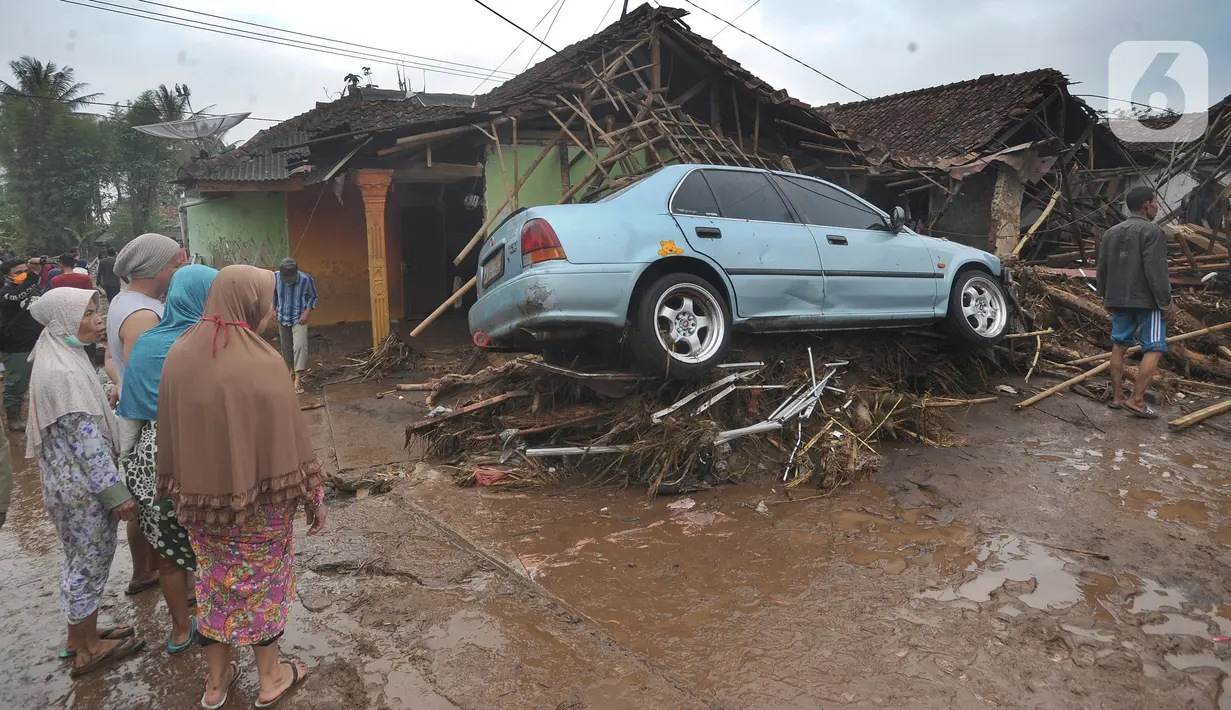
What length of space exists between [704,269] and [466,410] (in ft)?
6.38

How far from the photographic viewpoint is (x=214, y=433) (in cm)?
234

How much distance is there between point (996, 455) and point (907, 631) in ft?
8.48

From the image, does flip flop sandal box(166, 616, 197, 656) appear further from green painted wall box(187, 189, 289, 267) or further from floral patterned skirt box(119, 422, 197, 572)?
green painted wall box(187, 189, 289, 267)

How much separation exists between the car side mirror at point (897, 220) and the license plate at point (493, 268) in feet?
10.4

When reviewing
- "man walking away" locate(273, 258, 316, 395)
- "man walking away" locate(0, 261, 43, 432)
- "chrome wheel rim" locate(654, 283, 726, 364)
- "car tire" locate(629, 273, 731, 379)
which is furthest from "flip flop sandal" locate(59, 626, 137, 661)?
"man walking away" locate(273, 258, 316, 395)

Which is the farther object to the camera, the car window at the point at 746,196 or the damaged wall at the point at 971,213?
the damaged wall at the point at 971,213

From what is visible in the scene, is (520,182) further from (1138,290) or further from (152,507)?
(152,507)

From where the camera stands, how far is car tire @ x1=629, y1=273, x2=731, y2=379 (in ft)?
14.4

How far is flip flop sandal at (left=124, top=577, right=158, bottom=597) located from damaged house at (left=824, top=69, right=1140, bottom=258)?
393 inches

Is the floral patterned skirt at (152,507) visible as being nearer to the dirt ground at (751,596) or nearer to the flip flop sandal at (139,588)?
the dirt ground at (751,596)

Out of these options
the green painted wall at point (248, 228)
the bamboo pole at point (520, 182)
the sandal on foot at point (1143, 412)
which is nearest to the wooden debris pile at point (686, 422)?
the sandal on foot at point (1143, 412)

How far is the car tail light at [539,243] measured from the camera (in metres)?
4.29

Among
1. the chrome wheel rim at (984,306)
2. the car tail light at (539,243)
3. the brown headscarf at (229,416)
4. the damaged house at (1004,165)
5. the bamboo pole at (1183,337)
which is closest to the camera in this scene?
the brown headscarf at (229,416)

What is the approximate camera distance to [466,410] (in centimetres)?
504
